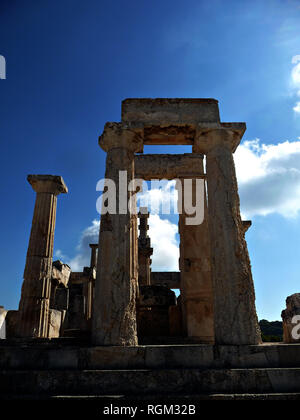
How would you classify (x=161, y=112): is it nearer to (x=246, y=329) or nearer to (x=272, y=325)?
(x=246, y=329)

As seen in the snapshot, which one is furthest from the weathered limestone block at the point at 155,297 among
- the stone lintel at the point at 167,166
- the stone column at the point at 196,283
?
the stone lintel at the point at 167,166

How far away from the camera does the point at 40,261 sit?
11617 millimetres

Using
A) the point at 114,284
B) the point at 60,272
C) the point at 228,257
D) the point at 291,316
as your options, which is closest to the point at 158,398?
the point at 114,284

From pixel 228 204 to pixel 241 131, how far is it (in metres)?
2.01

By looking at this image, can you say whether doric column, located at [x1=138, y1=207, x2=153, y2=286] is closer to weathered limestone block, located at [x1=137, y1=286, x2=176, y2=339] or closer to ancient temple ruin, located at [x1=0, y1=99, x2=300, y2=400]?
ancient temple ruin, located at [x1=0, y1=99, x2=300, y2=400]

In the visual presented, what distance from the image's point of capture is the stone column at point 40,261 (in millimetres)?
10828

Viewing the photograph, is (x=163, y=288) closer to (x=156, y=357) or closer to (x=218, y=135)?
(x=156, y=357)

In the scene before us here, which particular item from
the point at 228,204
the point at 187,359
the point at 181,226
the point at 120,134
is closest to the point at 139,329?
the point at 181,226

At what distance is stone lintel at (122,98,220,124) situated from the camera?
774cm

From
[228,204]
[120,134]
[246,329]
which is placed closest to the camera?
[246,329]

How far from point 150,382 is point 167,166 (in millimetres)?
8381

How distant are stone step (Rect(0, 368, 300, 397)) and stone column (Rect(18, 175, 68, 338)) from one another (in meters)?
5.73
